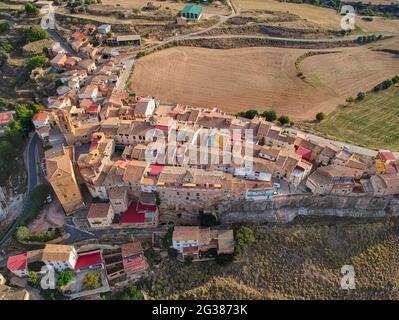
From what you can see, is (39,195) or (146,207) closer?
(146,207)

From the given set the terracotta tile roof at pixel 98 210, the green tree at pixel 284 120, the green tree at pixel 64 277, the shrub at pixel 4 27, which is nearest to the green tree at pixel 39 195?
the terracotta tile roof at pixel 98 210

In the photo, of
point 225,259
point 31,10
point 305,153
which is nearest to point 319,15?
point 305,153

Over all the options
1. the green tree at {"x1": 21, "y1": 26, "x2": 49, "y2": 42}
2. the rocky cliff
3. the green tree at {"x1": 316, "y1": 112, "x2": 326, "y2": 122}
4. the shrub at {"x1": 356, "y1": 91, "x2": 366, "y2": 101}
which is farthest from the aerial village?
the green tree at {"x1": 21, "y1": 26, "x2": 49, "y2": 42}

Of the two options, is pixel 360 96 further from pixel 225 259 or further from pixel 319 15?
pixel 225 259

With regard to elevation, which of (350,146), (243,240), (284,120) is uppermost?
(284,120)

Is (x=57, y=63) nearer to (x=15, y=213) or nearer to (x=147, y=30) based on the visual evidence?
(x=147, y=30)

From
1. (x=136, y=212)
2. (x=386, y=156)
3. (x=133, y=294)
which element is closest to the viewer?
(x=133, y=294)

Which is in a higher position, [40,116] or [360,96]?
[360,96]

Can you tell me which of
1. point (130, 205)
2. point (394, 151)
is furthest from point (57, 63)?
point (394, 151)
